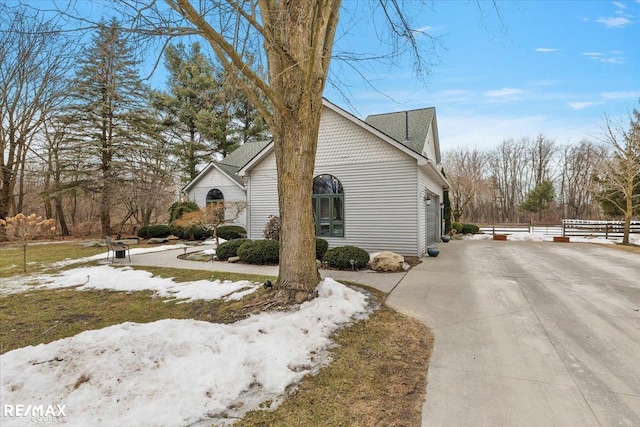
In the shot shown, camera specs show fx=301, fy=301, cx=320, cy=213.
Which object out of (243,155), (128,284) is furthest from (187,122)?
(128,284)

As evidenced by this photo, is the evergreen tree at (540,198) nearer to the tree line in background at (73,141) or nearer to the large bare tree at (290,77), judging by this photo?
the tree line in background at (73,141)

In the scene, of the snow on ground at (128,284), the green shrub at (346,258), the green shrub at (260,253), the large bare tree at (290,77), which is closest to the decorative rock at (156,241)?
the snow on ground at (128,284)

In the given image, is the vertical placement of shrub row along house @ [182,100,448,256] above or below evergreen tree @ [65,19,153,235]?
below

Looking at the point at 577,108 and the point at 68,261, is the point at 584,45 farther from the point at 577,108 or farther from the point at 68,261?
the point at 68,261

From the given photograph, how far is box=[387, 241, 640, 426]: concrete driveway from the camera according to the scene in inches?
98.3

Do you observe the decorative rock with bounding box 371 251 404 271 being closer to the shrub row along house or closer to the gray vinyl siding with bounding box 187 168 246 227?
the shrub row along house

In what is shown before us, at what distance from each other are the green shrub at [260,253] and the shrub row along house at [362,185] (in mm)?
2984

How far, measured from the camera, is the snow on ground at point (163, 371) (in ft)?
7.58

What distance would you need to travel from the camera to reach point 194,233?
17.6 metres

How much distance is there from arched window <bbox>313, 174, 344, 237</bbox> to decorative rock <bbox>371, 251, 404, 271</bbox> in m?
3.22

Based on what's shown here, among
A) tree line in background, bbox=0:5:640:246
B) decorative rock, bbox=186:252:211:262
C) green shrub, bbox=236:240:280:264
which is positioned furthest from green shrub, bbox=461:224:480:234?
decorative rock, bbox=186:252:211:262

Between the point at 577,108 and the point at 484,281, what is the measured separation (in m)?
17.0

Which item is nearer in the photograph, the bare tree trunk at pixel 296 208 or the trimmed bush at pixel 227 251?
the bare tree trunk at pixel 296 208

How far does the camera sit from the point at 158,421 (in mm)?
→ 2211
